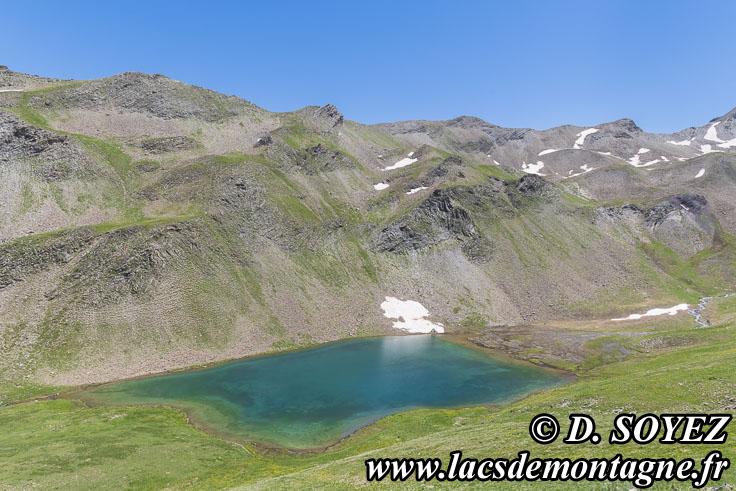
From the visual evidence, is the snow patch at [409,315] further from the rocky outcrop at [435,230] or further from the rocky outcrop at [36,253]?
the rocky outcrop at [36,253]

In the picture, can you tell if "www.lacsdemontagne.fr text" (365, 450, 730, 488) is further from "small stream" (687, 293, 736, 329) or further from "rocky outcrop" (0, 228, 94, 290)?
"small stream" (687, 293, 736, 329)

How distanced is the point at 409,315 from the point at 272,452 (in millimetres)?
73796

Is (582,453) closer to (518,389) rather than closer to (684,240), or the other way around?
(518,389)

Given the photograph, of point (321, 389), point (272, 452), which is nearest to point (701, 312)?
point (321, 389)

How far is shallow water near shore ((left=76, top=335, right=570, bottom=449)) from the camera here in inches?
1997

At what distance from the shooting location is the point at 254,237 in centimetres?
11462

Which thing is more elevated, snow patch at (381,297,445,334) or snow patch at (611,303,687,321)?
snow patch at (381,297,445,334)

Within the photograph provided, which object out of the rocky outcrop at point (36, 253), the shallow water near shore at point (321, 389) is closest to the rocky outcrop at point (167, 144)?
the rocky outcrop at point (36, 253)

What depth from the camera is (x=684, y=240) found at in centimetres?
15662

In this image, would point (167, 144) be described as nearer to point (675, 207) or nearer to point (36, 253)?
point (36, 253)

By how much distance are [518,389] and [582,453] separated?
4951 cm

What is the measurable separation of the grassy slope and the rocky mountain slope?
26307 mm

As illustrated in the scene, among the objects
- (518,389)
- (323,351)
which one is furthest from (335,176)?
(518,389)

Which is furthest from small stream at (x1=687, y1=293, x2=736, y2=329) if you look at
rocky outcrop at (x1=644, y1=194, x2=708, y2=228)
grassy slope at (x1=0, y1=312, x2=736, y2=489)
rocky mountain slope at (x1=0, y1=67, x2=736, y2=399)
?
grassy slope at (x1=0, y1=312, x2=736, y2=489)
